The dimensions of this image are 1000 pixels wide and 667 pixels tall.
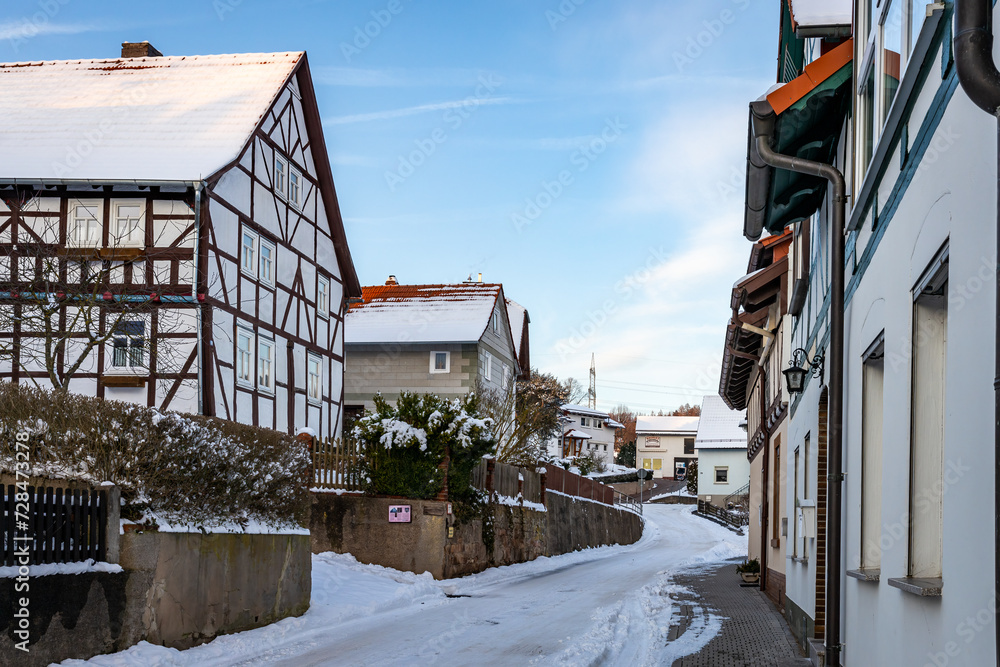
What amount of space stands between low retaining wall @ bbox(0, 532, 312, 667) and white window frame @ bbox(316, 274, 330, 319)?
16.7 meters

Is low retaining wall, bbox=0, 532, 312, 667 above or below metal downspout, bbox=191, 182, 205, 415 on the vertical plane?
below

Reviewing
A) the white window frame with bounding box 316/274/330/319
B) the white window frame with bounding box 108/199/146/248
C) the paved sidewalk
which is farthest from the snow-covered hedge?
the white window frame with bounding box 316/274/330/319

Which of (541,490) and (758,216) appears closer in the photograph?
(758,216)

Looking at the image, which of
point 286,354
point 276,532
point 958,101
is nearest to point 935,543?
point 958,101

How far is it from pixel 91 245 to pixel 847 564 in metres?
18.6

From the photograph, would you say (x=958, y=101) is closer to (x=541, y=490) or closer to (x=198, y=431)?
(x=198, y=431)

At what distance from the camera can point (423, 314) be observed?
42031 millimetres

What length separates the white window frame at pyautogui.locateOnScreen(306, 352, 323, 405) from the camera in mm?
27778

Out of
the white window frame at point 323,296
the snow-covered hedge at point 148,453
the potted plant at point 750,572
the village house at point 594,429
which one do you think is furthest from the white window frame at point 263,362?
the village house at point 594,429

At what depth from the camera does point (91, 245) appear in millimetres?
22328

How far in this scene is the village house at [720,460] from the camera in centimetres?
6538

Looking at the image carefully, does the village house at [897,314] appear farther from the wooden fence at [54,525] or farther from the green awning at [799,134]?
the wooden fence at [54,525]

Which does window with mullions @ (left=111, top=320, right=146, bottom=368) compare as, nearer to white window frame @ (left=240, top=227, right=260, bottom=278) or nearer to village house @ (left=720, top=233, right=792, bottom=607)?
white window frame @ (left=240, top=227, right=260, bottom=278)

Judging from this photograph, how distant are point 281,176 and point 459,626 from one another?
652 inches
